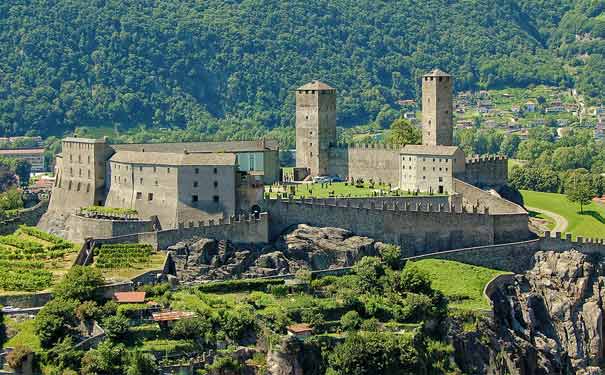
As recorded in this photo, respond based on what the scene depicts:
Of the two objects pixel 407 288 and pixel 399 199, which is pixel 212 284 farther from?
pixel 399 199

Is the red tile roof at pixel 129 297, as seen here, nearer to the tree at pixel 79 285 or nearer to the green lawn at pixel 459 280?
the tree at pixel 79 285

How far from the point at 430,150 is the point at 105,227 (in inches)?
1111

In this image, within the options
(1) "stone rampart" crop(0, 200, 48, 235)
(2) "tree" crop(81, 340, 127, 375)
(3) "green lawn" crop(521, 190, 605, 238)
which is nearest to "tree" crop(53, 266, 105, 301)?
(2) "tree" crop(81, 340, 127, 375)

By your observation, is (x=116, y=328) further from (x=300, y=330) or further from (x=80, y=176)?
(x=80, y=176)

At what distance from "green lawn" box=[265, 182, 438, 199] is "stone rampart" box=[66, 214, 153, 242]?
11.4 meters

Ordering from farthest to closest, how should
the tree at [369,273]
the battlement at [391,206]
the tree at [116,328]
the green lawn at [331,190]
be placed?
the green lawn at [331,190]
the battlement at [391,206]
the tree at [369,273]
the tree at [116,328]

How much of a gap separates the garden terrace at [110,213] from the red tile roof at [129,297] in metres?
13.8

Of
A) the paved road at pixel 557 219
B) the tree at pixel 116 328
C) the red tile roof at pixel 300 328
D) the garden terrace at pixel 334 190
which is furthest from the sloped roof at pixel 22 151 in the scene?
the tree at pixel 116 328

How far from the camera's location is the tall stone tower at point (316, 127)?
113875mm

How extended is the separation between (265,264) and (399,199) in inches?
570

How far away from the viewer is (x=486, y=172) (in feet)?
356

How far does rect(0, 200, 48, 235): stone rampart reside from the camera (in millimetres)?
101812

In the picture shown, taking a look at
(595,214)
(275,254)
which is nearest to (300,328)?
(275,254)

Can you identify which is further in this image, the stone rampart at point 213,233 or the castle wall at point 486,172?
the castle wall at point 486,172
